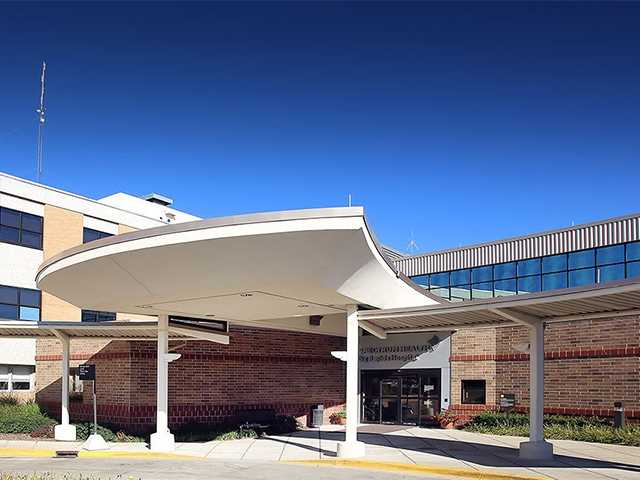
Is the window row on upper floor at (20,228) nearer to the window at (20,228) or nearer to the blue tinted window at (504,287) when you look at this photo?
the window at (20,228)

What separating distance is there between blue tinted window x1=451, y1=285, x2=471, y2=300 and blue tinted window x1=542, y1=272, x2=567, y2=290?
17.0 ft

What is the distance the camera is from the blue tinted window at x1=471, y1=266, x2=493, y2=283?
4008cm

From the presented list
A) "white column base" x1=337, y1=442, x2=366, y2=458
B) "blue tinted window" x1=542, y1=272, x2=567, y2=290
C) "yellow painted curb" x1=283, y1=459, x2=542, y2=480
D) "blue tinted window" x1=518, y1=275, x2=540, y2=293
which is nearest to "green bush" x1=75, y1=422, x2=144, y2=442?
"yellow painted curb" x1=283, y1=459, x2=542, y2=480

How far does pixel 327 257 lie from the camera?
562 inches

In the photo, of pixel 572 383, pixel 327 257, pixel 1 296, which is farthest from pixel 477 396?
pixel 1 296

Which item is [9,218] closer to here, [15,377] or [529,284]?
[15,377]

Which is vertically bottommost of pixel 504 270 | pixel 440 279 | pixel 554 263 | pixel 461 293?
pixel 461 293

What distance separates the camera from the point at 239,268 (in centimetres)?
1466

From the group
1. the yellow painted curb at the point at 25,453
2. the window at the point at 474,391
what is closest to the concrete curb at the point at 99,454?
the yellow painted curb at the point at 25,453

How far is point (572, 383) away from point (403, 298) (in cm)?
701

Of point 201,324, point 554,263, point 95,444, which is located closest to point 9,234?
point 201,324

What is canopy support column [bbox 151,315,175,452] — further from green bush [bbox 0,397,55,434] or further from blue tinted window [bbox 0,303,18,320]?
blue tinted window [bbox 0,303,18,320]

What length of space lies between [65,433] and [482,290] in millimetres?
25396

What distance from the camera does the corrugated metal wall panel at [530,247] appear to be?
33000 millimetres
